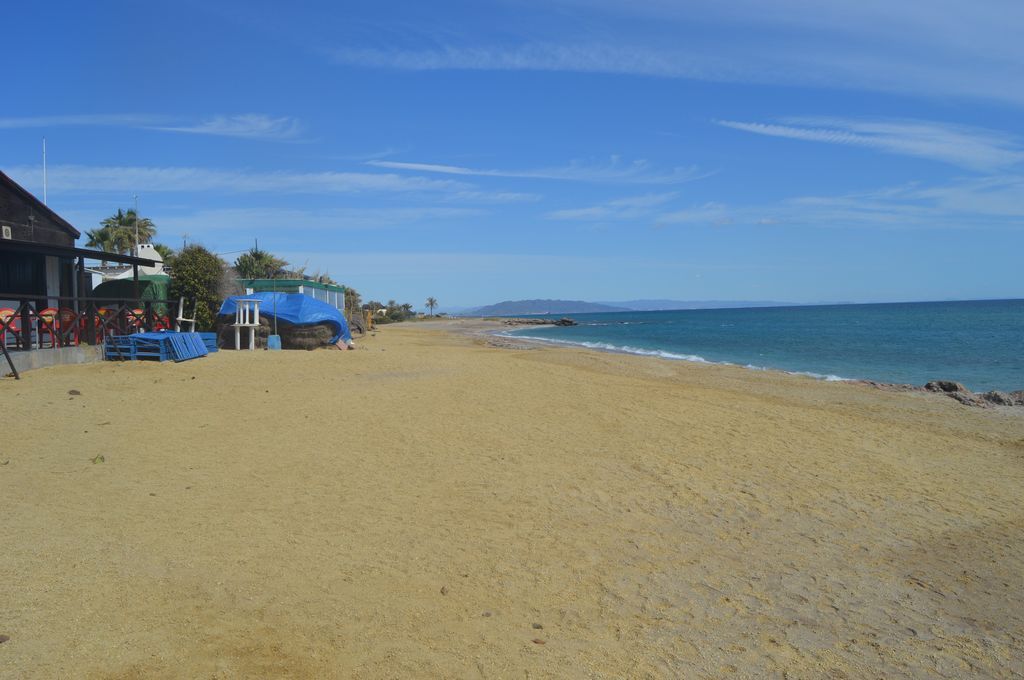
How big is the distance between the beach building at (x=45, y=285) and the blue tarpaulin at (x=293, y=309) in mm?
2861

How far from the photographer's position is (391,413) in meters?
11.6

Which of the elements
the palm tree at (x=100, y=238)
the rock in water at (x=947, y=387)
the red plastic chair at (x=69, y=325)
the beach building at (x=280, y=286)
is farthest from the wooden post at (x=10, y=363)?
the palm tree at (x=100, y=238)

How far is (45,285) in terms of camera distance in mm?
19469

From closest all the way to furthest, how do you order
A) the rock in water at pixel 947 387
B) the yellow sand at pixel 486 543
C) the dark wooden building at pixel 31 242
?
the yellow sand at pixel 486 543 → the dark wooden building at pixel 31 242 → the rock in water at pixel 947 387

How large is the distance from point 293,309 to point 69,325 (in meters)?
7.28

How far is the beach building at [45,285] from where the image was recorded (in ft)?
49.4

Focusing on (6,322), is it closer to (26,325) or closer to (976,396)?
(26,325)

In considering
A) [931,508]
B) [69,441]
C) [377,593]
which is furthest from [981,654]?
[69,441]

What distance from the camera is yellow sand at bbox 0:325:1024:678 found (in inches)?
175

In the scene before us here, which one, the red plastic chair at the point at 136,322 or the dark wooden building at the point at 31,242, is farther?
the dark wooden building at the point at 31,242

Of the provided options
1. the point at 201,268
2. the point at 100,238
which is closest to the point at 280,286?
the point at 201,268

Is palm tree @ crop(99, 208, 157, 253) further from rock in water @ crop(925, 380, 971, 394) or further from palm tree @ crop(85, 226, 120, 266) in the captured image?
rock in water @ crop(925, 380, 971, 394)

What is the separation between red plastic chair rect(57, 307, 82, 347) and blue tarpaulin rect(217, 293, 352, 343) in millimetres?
5546

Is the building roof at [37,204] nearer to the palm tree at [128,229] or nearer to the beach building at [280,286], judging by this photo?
the beach building at [280,286]
